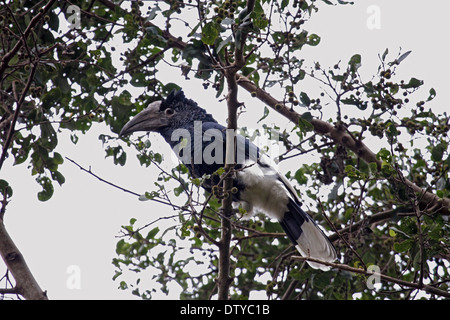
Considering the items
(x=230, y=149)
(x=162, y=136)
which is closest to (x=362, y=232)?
(x=230, y=149)

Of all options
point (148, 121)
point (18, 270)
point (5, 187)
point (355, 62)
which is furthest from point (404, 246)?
point (148, 121)

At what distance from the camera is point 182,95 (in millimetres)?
4777

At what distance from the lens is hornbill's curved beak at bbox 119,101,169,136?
4.23 m

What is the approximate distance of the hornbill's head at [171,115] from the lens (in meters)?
4.49

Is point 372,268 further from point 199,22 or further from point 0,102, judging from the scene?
point 0,102

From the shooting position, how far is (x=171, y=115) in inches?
184

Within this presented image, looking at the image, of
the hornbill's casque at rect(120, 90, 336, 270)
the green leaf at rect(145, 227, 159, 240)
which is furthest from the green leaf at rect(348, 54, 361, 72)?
the green leaf at rect(145, 227, 159, 240)

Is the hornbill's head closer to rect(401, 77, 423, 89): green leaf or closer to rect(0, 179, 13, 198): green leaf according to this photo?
rect(0, 179, 13, 198): green leaf

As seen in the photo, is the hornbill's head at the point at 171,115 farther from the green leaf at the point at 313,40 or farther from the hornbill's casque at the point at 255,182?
the green leaf at the point at 313,40

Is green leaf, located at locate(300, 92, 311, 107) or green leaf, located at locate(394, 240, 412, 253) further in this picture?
green leaf, located at locate(300, 92, 311, 107)

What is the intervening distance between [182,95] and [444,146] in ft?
7.27

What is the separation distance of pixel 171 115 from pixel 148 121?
10.1 inches

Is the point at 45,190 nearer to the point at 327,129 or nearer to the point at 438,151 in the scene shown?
the point at 327,129

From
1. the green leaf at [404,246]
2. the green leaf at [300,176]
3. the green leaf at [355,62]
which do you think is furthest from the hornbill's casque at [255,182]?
the green leaf at [404,246]
